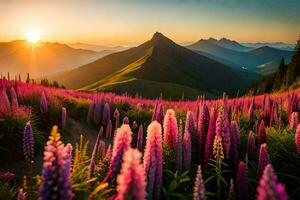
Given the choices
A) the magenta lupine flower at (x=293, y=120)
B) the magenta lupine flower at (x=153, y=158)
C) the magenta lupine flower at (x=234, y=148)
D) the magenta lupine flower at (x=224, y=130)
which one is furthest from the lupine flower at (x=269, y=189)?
the magenta lupine flower at (x=293, y=120)

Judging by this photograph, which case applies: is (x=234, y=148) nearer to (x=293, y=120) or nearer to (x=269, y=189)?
(x=293, y=120)

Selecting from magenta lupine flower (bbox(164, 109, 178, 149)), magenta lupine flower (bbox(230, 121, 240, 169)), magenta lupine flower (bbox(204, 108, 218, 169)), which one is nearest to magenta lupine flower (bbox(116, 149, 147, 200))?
magenta lupine flower (bbox(164, 109, 178, 149))

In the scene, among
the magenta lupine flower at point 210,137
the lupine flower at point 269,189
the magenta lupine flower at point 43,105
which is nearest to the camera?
the lupine flower at point 269,189

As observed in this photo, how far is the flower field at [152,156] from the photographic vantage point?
10.2ft

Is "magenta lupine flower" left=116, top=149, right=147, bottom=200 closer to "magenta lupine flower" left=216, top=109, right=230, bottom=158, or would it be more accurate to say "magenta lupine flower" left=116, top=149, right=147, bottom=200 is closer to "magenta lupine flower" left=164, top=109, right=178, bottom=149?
"magenta lupine flower" left=164, top=109, right=178, bottom=149

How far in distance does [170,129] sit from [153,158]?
78.1 inches

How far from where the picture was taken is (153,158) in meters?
4.70

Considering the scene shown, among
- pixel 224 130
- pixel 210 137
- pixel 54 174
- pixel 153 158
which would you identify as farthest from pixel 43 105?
pixel 54 174

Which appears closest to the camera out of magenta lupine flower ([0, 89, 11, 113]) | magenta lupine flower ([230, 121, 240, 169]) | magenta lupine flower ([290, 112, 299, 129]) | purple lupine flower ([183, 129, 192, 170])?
purple lupine flower ([183, 129, 192, 170])

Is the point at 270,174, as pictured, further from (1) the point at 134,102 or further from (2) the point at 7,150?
(1) the point at 134,102

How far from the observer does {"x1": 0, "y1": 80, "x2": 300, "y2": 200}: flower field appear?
3109mm

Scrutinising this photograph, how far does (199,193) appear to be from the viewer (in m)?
3.40

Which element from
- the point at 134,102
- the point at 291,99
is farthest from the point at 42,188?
the point at 134,102

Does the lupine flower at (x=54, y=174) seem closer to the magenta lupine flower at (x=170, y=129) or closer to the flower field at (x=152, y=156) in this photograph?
the flower field at (x=152, y=156)
